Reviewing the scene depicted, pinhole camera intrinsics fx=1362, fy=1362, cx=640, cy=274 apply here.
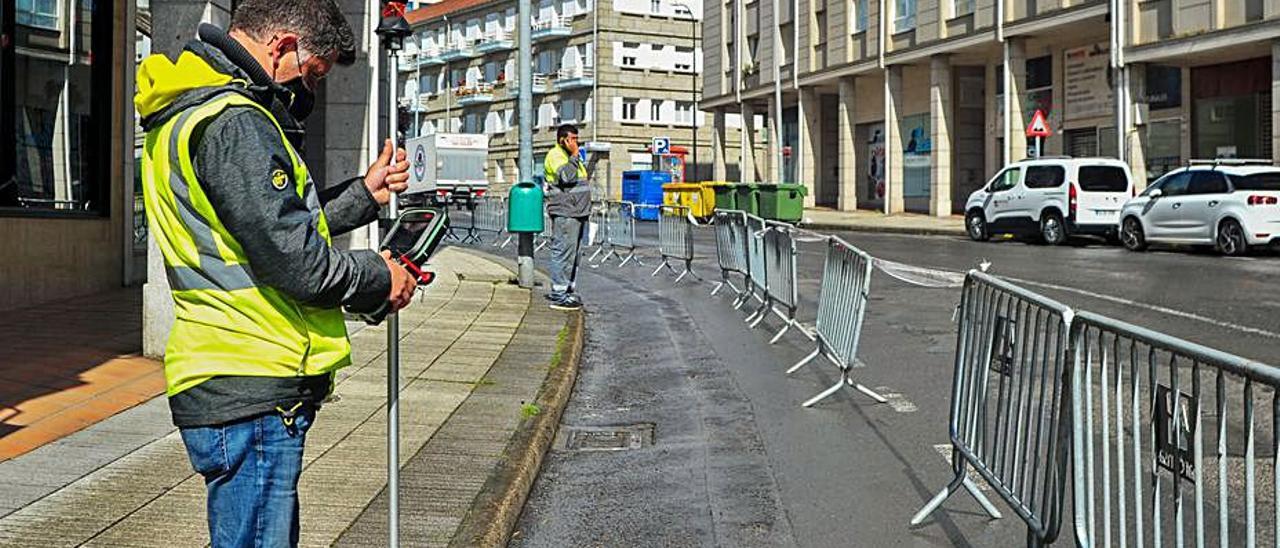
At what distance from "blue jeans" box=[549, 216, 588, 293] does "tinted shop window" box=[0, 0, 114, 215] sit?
14.6 feet

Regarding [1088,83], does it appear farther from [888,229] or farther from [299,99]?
[299,99]

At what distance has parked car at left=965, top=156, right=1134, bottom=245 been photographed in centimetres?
2652

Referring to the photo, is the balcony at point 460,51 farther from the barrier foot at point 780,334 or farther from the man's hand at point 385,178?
the man's hand at point 385,178

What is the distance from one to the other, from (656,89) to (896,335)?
65532mm

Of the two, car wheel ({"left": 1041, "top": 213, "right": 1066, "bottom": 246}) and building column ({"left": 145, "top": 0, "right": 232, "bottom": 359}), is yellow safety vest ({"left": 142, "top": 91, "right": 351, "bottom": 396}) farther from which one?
car wheel ({"left": 1041, "top": 213, "right": 1066, "bottom": 246})

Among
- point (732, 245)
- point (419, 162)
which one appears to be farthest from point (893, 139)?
point (732, 245)

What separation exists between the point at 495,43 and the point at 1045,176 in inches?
2398

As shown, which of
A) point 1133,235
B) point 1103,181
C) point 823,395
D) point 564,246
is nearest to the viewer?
point 823,395

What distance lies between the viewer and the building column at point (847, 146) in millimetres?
48031

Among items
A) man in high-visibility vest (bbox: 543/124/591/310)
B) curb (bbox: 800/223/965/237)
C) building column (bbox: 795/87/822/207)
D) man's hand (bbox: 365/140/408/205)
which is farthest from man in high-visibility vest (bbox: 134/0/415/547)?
building column (bbox: 795/87/822/207)

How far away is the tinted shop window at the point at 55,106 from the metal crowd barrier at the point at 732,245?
21.5ft

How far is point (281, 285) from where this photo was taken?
2.94 meters

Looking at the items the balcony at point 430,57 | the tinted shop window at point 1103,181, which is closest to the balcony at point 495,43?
the balcony at point 430,57

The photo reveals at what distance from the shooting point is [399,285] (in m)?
3.21
